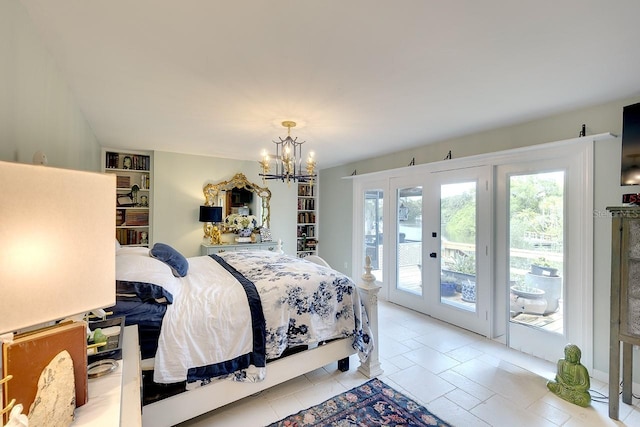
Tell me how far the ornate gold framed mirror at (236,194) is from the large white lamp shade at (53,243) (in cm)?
429

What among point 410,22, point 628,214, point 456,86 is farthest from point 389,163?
point 410,22

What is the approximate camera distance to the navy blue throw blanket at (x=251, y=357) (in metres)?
1.84

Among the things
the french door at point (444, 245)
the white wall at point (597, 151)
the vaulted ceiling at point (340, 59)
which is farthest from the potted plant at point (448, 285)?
the vaulted ceiling at point (340, 59)

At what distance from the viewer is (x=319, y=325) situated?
2.30 m

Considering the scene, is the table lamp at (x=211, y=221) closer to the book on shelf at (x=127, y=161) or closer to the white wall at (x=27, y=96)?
the book on shelf at (x=127, y=161)

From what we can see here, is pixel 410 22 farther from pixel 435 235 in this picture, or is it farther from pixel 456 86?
pixel 435 235

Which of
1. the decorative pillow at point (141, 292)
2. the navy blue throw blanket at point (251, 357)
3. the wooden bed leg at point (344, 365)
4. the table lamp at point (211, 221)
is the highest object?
the table lamp at point (211, 221)

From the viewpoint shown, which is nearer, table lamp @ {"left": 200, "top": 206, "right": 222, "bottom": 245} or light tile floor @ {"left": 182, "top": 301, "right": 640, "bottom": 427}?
light tile floor @ {"left": 182, "top": 301, "right": 640, "bottom": 427}

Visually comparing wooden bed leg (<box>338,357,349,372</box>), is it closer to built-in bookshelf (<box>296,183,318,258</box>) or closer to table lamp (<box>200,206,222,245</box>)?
table lamp (<box>200,206,222,245</box>)

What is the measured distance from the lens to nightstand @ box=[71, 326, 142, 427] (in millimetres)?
823

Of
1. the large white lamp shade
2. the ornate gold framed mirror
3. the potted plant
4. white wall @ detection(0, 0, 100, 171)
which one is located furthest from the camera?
the ornate gold framed mirror

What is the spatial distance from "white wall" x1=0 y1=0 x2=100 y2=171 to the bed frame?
5.28ft

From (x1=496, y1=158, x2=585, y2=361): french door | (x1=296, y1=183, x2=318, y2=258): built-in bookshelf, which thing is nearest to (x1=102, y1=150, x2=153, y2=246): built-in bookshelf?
(x1=296, y1=183, x2=318, y2=258): built-in bookshelf

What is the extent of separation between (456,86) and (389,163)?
246cm
